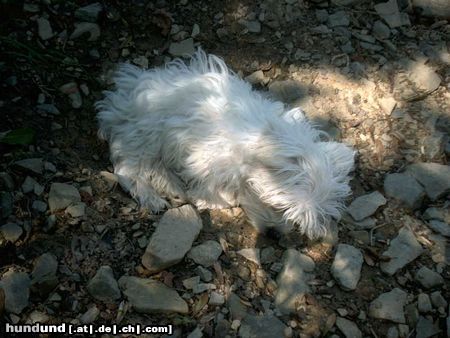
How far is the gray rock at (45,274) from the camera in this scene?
102 inches

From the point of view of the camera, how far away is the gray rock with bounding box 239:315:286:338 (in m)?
2.64

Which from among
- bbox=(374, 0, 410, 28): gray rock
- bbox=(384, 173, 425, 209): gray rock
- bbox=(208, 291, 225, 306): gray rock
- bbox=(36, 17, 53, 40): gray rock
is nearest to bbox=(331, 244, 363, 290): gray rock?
bbox=(384, 173, 425, 209): gray rock

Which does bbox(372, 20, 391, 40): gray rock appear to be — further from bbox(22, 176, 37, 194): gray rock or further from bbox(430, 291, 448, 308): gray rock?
bbox(22, 176, 37, 194): gray rock

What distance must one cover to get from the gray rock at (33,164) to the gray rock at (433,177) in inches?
86.6

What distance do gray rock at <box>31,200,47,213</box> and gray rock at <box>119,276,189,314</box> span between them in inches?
23.6

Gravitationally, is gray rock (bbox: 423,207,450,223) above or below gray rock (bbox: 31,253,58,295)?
above

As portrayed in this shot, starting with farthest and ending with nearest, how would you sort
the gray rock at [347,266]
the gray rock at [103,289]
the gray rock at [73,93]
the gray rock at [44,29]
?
the gray rock at [44,29]
the gray rock at [73,93]
the gray rock at [347,266]
the gray rock at [103,289]

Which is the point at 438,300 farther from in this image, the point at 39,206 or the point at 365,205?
the point at 39,206

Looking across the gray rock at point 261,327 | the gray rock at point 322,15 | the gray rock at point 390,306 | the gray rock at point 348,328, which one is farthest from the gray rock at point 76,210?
the gray rock at point 322,15

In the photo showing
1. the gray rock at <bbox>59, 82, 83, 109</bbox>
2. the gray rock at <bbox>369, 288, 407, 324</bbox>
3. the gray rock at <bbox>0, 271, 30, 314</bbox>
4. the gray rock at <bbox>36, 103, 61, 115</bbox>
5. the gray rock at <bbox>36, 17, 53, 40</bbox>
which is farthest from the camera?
the gray rock at <bbox>36, 17, 53, 40</bbox>

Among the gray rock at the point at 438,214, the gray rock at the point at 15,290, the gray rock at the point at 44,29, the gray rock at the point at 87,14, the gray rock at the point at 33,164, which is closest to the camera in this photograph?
the gray rock at the point at 15,290

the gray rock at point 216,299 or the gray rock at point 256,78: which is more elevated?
the gray rock at point 256,78

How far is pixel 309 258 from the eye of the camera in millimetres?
2990

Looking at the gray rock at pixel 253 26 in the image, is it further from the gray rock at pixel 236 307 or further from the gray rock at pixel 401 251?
the gray rock at pixel 236 307
